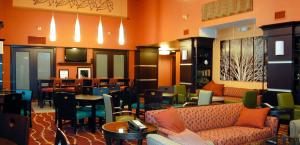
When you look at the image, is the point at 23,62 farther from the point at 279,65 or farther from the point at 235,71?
the point at 279,65

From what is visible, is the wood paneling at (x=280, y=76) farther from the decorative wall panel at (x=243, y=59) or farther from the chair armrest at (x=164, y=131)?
the chair armrest at (x=164, y=131)

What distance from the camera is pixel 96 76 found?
42.4ft

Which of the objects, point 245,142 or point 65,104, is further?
point 65,104

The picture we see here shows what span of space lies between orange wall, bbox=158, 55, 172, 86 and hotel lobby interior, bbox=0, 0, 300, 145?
0.06 meters

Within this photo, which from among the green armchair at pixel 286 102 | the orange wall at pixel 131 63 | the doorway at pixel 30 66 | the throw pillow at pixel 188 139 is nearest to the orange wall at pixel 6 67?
the doorway at pixel 30 66

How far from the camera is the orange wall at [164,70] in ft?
52.9

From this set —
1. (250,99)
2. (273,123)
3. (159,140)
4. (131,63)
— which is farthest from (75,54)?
(159,140)

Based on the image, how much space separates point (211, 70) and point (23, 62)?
7.60 metres

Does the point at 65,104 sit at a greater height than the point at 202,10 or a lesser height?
lesser

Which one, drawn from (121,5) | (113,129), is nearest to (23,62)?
(121,5)

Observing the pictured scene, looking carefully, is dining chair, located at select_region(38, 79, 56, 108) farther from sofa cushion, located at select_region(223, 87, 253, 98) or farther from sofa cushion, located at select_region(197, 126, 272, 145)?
sofa cushion, located at select_region(197, 126, 272, 145)

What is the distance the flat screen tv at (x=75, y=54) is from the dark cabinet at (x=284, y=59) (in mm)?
8005

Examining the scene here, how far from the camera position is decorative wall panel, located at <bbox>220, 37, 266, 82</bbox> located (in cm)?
866

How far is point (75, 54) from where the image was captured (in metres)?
12.4
